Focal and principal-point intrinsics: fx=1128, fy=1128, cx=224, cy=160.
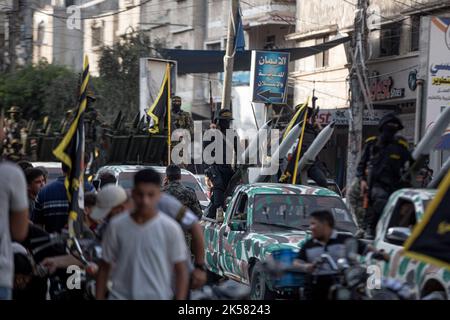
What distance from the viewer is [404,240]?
10.2m

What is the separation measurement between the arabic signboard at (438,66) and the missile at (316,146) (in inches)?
338

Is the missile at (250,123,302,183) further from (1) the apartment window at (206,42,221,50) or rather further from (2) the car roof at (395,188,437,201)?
(1) the apartment window at (206,42,221,50)

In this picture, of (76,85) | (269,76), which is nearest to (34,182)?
(269,76)

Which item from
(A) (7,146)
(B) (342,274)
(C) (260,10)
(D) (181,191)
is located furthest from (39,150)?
(C) (260,10)

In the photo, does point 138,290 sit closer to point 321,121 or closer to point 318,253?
point 318,253

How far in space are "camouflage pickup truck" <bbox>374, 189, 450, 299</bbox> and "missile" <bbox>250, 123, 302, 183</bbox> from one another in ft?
23.3

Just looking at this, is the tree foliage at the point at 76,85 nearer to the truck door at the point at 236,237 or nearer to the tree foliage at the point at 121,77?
the tree foliage at the point at 121,77

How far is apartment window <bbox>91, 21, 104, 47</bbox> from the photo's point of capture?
54406 mm

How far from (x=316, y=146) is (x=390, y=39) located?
63.0ft

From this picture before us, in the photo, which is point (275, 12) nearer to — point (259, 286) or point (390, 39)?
point (390, 39)

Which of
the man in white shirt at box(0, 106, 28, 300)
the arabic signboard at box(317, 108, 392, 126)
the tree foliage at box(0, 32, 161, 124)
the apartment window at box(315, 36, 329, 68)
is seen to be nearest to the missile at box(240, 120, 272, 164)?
the man in white shirt at box(0, 106, 28, 300)
